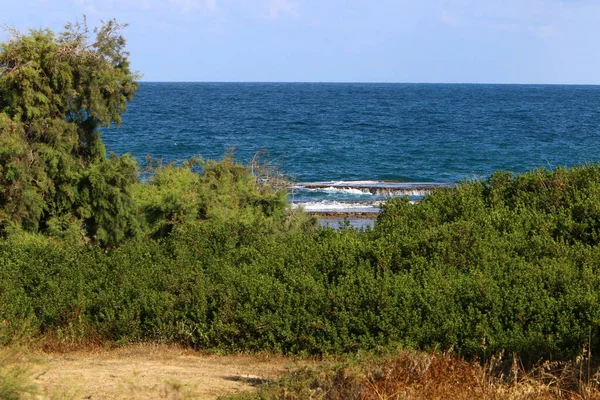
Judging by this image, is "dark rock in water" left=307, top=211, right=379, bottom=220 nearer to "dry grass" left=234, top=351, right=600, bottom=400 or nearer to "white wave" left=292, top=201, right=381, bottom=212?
"white wave" left=292, top=201, right=381, bottom=212

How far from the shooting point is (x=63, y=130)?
1407 cm

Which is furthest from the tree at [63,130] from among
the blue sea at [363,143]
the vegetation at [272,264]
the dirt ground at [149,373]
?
the blue sea at [363,143]

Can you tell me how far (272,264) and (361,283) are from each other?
1333 millimetres

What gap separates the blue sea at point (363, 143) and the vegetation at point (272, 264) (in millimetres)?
10498

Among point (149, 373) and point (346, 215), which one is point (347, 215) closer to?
point (346, 215)

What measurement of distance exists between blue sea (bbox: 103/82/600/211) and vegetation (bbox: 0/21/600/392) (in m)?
10.5

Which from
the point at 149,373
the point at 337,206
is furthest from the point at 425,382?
the point at 337,206

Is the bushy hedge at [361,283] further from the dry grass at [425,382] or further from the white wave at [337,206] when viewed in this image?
the white wave at [337,206]

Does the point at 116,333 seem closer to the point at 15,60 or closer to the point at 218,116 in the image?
the point at 15,60

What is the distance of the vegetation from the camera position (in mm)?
7664

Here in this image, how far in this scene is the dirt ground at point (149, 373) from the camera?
6320 millimetres

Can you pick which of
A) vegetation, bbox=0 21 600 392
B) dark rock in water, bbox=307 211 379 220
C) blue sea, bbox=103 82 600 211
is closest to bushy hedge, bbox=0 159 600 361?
vegetation, bbox=0 21 600 392

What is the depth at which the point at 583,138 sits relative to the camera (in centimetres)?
6106

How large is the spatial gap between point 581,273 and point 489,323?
1226mm
